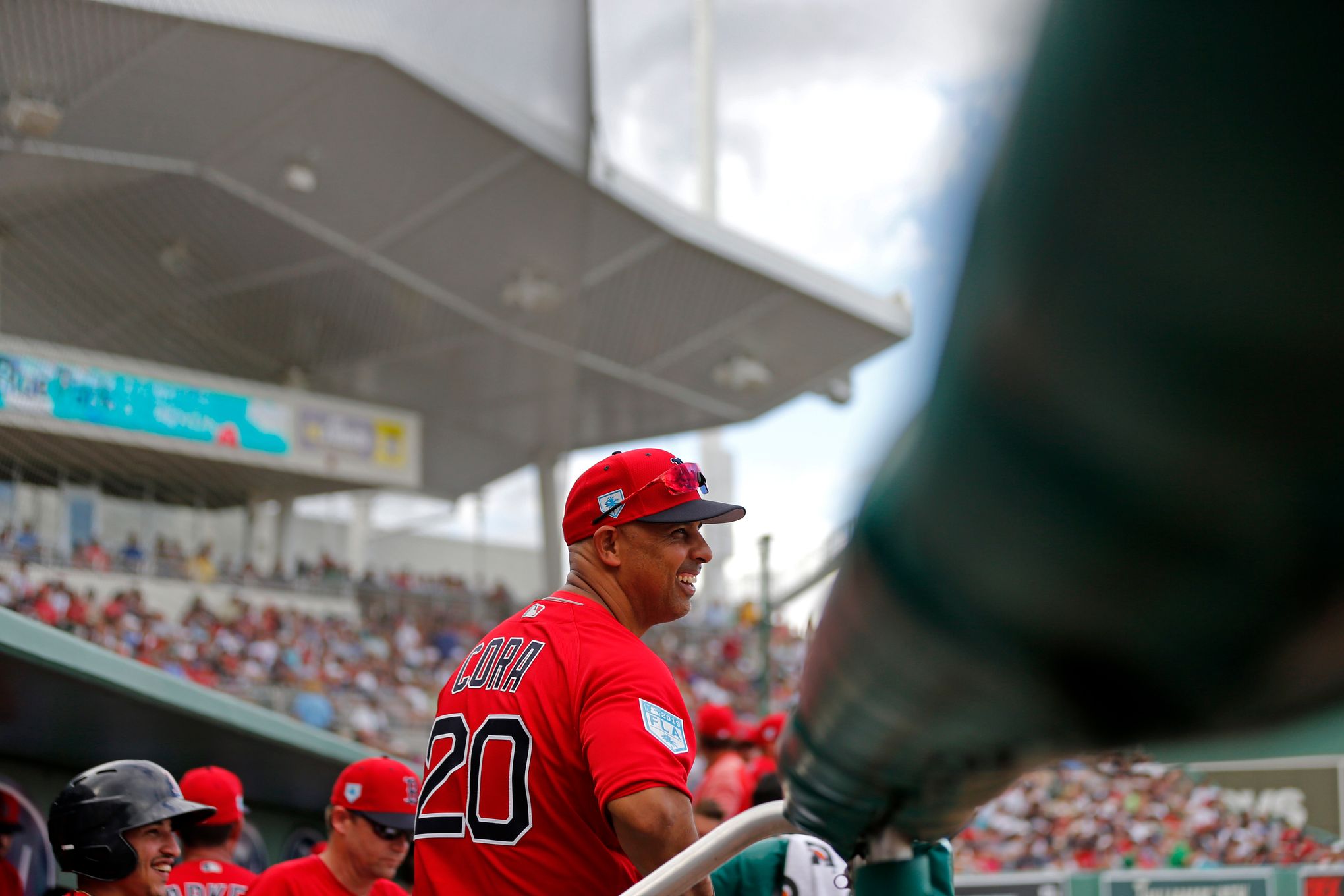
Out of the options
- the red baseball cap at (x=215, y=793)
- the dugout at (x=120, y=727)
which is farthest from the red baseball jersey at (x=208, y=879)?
the dugout at (x=120, y=727)

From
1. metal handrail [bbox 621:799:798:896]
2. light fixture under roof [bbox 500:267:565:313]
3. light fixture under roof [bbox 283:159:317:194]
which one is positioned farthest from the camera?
light fixture under roof [bbox 500:267:565:313]

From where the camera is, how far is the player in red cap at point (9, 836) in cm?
503

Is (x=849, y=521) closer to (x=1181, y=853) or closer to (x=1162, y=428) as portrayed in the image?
(x=1162, y=428)

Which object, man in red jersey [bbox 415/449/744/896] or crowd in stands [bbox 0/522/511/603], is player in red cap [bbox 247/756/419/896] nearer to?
man in red jersey [bbox 415/449/744/896]

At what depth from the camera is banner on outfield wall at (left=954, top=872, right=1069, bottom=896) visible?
402 inches

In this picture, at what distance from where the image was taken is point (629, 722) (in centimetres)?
180

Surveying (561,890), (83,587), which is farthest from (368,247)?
(561,890)

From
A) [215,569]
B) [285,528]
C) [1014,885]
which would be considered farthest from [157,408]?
[1014,885]

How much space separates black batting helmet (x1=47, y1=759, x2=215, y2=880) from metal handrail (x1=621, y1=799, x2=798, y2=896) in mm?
2588

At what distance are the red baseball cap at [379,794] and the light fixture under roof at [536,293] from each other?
17.2 meters

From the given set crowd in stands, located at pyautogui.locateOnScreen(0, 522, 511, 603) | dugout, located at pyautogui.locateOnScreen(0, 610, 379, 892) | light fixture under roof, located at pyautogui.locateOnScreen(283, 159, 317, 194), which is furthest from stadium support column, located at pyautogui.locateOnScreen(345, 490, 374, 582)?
dugout, located at pyautogui.locateOnScreen(0, 610, 379, 892)

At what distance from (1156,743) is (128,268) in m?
20.6

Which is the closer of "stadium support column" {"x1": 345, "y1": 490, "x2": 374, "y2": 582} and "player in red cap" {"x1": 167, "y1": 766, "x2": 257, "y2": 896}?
"player in red cap" {"x1": 167, "y1": 766, "x2": 257, "y2": 896}

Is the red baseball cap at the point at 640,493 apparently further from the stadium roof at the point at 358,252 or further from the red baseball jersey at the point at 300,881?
the stadium roof at the point at 358,252
